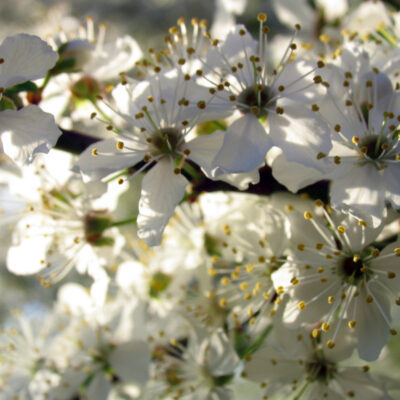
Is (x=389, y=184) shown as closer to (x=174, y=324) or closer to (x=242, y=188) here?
(x=242, y=188)

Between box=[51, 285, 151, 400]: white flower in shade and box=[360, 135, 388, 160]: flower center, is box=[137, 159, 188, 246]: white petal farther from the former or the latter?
box=[51, 285, 151, 400]: white flower in shade

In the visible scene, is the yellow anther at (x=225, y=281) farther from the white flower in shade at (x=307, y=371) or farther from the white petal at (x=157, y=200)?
the white petal at (x=157, y=200)

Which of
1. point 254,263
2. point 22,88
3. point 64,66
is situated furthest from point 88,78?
point 254,263

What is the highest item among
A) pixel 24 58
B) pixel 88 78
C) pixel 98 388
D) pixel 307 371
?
pixel 24 58

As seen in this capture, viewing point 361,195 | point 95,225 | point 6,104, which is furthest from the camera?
point 95,225

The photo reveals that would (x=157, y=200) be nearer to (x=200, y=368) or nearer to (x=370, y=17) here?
(x=200, y=368)

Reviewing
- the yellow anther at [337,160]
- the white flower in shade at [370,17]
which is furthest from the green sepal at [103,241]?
the white flower in shade at [370,17]

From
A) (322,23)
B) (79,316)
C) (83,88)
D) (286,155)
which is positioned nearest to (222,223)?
(286,155)
